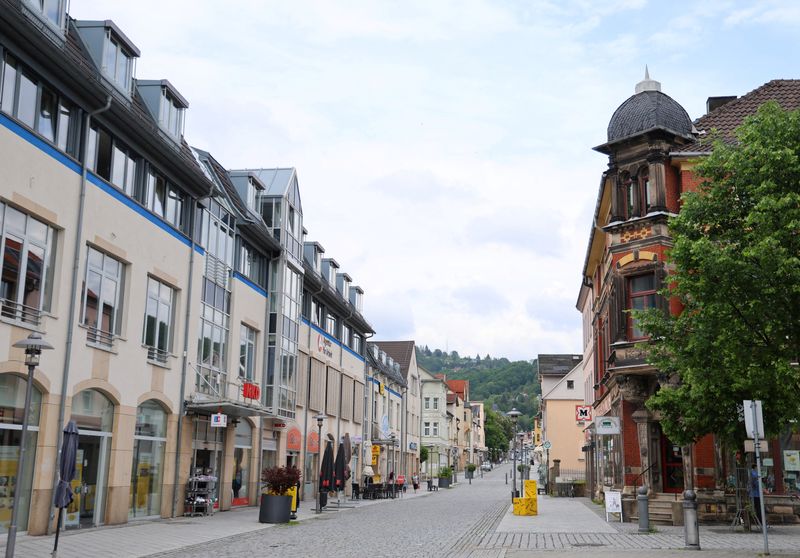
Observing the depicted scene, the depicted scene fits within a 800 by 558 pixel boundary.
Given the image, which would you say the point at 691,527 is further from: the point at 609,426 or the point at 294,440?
the point at 294,440

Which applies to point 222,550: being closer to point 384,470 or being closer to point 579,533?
point 579,533

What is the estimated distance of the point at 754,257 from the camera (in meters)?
15.9

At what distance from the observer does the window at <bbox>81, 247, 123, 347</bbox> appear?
19.6 meters

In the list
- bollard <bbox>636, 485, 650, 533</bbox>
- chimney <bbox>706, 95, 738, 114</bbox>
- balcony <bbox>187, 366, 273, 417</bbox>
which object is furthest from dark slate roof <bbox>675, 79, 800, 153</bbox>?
balcony <bbox>187, 366, 273, 417</bbox>

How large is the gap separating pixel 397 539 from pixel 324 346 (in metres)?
22.9

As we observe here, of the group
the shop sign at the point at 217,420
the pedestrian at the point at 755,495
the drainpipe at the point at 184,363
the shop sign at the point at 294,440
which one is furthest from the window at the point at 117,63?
the pedestrian at the point at 755,495

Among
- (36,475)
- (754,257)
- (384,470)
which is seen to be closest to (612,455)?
(754,257)

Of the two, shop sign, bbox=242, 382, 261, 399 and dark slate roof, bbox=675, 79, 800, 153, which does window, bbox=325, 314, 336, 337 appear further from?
dark slate roof, bbox=675, 79, 800, 153

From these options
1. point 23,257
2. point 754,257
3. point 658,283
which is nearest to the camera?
point 754,257

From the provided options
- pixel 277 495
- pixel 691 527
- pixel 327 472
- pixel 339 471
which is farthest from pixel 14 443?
pixel 339 471

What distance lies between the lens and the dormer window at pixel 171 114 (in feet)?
79.4

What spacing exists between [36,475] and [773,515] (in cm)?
1907

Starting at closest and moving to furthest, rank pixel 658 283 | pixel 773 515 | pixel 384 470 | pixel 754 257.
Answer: pixel 754 257, pixel 773 515, pixel 658 283, pixel 384 470

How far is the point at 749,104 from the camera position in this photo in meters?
27.5
